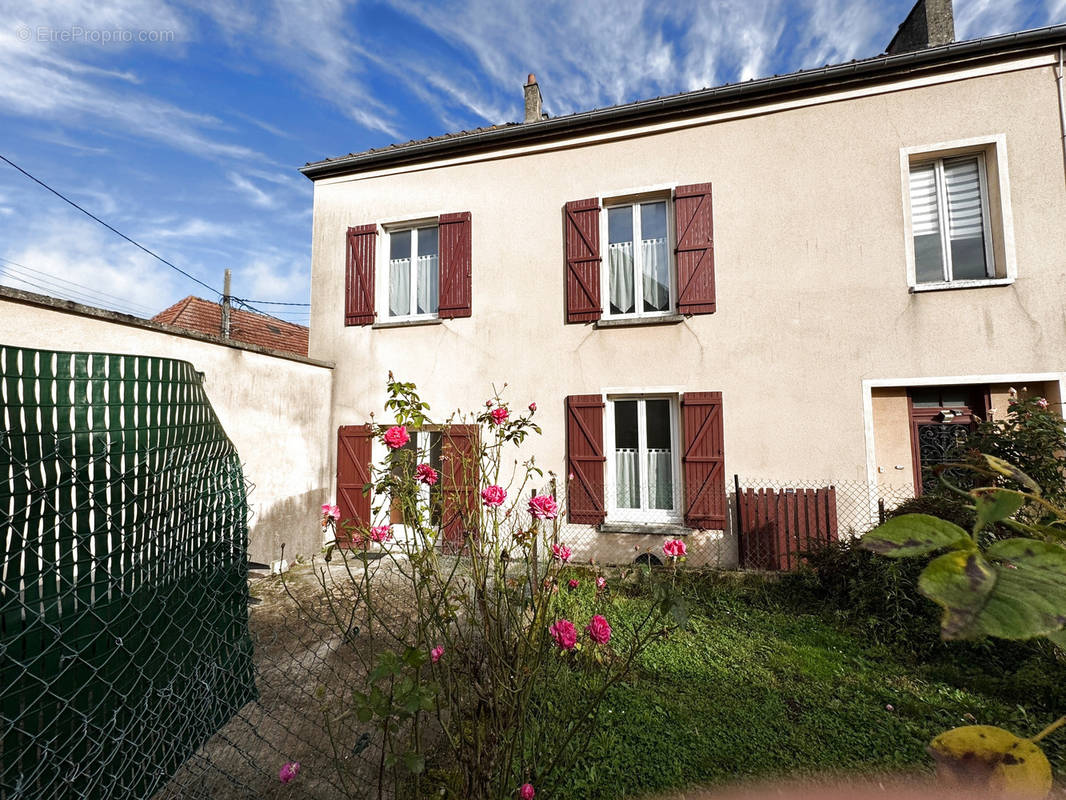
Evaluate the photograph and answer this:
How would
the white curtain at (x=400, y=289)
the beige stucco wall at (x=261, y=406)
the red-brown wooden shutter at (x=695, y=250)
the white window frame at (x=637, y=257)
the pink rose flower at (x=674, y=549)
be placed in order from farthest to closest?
1. the white curtain at (x=400, y=289)
2. the white window frame at (x=637, y=257)
3. the red-brown wooden shutter at (x=695, y=250)
4. the beige stucco wall at (x=261, y=406)
5. the pink rose flower at (x=674, y=549)

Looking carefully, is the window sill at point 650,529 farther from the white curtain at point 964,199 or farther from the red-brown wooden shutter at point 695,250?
→ the white curtain at point 964,199

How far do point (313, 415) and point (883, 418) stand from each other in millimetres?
7486

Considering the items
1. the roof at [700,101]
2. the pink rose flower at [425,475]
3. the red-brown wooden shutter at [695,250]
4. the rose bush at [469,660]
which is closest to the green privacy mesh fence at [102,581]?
the rose bush at [469,660]

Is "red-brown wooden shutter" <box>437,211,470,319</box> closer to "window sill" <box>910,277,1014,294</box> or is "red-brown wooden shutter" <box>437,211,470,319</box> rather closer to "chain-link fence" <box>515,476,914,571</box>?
"chain-link fence" <box>515,476,914,571</box>

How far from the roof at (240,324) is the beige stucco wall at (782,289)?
285 inches

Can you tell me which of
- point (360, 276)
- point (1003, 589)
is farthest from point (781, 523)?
point (360, 276)

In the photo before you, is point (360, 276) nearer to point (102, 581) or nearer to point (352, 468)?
point (352, 468)

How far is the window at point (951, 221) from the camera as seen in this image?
5.89m

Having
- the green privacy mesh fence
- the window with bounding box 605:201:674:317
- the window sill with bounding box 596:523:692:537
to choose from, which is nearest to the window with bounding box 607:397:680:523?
the window sill with bounding box 596:523:692:537

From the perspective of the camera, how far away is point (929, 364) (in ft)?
18.6

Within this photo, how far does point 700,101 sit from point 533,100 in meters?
2.69

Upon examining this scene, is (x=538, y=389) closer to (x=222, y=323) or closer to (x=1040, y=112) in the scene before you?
(x=1040, y=112)

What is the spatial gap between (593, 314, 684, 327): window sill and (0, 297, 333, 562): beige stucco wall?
4222 mm

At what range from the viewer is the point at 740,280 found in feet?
20.6
